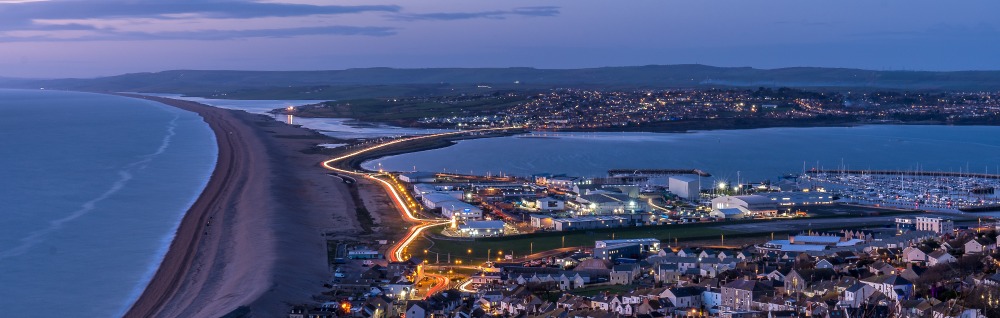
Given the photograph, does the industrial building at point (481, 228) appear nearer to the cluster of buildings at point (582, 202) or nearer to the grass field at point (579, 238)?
the cluster of buildings at point (582, 202)

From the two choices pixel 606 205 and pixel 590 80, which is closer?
pixel 606 205

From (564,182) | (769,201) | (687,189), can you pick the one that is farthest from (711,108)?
(769,201)

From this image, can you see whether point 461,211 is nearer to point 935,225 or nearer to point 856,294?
point 935,225

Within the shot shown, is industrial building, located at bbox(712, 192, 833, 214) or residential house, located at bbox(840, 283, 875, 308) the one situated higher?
residential house, located at bbox(840, 283, 875, 308)

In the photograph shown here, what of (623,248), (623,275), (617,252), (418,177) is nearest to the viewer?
(623,275)

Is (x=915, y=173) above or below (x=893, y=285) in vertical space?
below

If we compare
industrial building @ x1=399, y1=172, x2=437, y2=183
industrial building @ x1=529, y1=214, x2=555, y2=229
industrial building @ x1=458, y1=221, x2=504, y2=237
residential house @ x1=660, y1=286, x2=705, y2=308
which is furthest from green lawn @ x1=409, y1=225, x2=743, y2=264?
industrial building @ x1=399, y1=172, x2=437, y2=183

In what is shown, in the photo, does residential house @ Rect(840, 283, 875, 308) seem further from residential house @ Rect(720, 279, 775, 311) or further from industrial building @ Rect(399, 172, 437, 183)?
industrial building @ Rect(399, 172, 437, 183)
